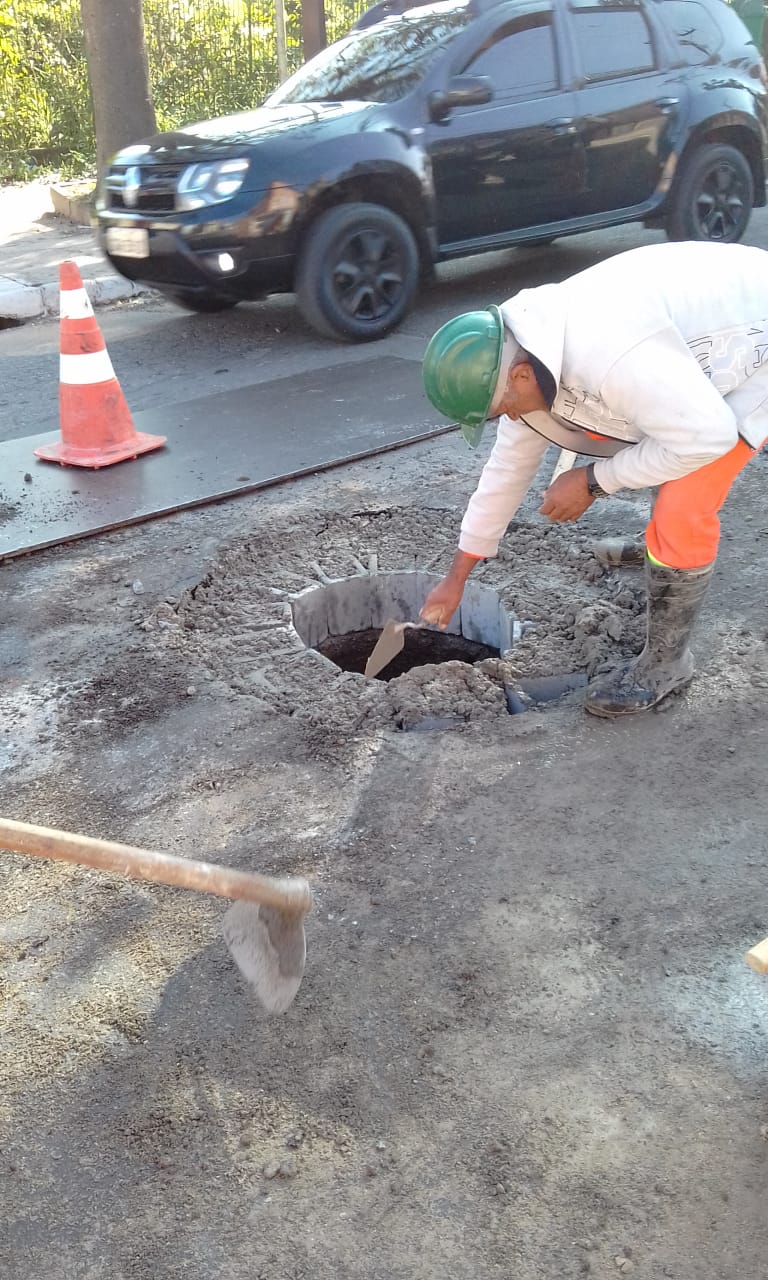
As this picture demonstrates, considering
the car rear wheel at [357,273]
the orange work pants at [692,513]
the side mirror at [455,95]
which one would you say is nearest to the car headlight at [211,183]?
the car rear wheel at [357,273]

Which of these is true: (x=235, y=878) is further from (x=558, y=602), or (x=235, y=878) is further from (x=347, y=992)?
(x=558, y=602)

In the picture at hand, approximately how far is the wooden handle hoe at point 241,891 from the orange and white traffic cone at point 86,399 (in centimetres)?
342

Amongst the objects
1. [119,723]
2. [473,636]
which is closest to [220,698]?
[119,723]

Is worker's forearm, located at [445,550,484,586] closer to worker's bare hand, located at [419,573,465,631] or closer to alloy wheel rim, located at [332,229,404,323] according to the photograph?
worker's bare hand, located at [419,573,465,631]

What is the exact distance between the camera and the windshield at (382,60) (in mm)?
6973

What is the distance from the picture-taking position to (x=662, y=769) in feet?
9.91

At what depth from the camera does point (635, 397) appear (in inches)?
105

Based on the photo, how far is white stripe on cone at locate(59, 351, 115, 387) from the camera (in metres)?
5.13

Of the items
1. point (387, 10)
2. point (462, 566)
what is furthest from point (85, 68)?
point (462, 566)

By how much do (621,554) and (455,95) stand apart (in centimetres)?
415

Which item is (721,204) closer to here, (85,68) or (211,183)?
(211,183)

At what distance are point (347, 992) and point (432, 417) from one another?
147 inches

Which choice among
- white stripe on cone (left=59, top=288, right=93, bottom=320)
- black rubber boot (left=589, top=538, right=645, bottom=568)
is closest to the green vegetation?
white stripe on cone (left=59, top=288, right=93, bottom=320)

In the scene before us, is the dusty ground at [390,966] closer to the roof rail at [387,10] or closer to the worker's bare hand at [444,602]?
the worker's bare hand at [444,602]
